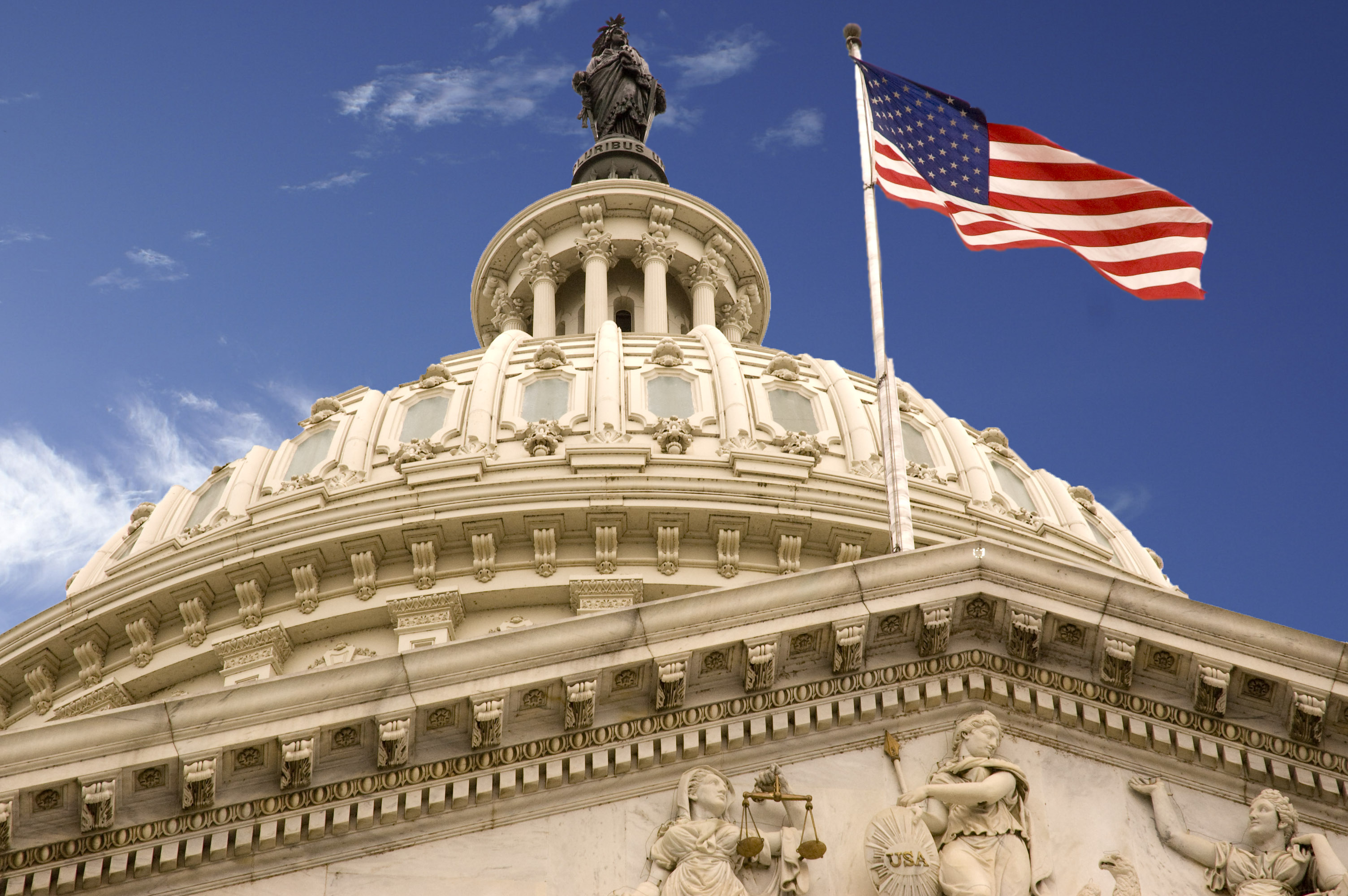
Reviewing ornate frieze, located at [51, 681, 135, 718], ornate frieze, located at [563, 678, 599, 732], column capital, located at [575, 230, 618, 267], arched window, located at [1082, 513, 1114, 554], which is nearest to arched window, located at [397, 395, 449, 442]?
ornate frieze, located at [51, 681, 135, 718]

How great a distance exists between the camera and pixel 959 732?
1652 centimetres

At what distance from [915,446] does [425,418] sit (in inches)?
417

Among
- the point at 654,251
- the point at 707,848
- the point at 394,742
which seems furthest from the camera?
the point at 654,251

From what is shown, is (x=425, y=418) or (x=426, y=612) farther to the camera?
(x=425, y=418)

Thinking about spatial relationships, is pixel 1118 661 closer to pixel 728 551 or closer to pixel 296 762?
pixel 296 762

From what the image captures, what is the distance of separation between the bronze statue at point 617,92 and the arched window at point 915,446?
81.9 feet

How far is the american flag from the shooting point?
1007 inches

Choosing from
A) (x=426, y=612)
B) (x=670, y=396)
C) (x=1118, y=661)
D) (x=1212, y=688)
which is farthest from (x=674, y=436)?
(x=1212, y=688)

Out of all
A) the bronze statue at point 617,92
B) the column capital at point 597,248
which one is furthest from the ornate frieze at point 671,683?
the bronze statue at point 617,92

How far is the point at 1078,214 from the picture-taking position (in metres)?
26.3

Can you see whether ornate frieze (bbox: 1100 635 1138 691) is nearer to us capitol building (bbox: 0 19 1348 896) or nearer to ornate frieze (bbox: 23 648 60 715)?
us capitol building (bbox: 0 19 1348 896)

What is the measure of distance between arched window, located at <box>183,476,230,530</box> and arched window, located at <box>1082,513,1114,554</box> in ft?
63.5

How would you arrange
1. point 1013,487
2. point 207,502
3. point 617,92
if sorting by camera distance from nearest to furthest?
point 207,502
point 1013,487
point 617,92

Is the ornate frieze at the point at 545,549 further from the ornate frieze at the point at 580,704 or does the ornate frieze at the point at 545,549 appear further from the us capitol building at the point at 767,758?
the ornate frieze at the point at 580,704
